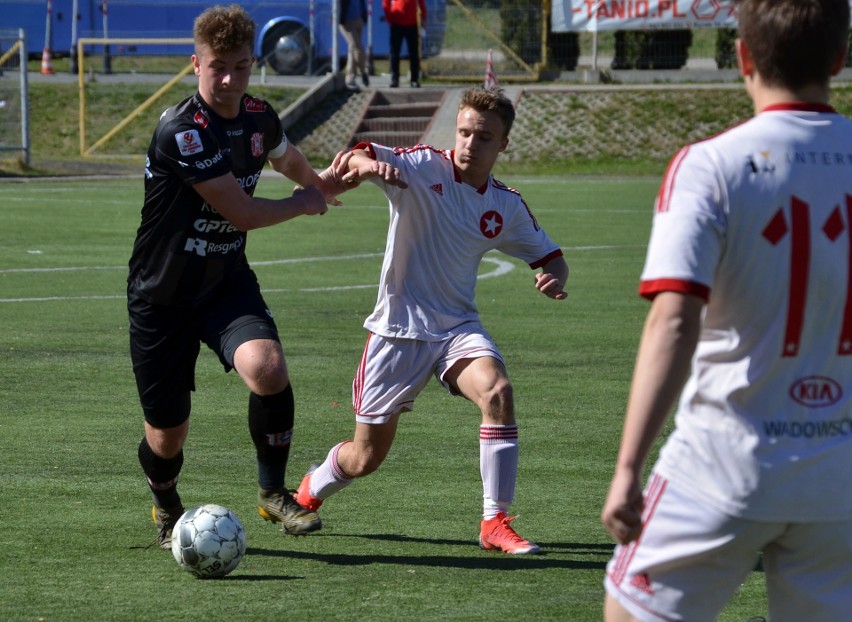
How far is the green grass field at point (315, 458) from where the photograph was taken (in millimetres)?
5250

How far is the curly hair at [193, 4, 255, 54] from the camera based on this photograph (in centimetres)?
571

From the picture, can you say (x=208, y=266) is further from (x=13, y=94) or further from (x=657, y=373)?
(x=13, y=94)

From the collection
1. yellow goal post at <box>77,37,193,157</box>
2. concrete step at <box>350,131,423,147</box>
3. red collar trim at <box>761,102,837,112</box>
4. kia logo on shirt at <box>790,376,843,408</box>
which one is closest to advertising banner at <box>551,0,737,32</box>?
concrete step at <box>350,131,423,147</box>

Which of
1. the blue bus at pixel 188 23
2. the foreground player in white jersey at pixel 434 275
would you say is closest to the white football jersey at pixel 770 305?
the foreground player in white jersey at pixel 434 275

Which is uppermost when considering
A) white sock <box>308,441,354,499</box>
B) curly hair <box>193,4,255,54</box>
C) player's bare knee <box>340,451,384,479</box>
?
curly hair <box>193,4,255,54</box>

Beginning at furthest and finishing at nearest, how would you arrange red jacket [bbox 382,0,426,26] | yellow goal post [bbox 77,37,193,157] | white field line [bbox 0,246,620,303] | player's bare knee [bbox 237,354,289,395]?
yellow goal post [bbox 77,37,193,157] < red jacket [bbox 382,0,426,26] < white field line [bbox 0,246,620,303] < player's bare knee [bbox 237,354,289,395]

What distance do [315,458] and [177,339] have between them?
6.05 feet

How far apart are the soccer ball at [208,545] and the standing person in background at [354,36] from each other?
25.2 m

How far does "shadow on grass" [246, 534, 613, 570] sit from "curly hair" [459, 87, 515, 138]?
5.80 ft

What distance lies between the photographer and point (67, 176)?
88.5ft

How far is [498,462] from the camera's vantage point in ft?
19.5

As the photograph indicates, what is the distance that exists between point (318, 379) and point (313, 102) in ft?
73.9

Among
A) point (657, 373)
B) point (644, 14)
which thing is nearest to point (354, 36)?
point (644, 14)

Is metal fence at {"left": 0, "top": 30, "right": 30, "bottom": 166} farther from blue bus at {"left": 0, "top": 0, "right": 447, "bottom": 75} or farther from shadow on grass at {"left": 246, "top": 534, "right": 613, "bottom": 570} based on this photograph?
shadow on grass at {"left": 246, "top": 534, "right": 613, "bottom": 570}
